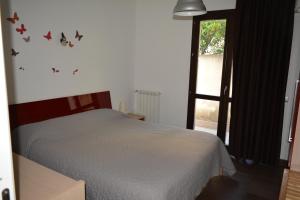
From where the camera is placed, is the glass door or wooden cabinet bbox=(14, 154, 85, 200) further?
the glass door

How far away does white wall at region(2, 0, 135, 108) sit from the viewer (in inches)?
106

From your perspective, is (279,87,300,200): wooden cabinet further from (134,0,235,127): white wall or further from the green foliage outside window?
(134,0,235,127): white wall

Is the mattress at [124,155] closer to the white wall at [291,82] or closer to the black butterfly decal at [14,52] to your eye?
the black butterfly decal at [14,52]

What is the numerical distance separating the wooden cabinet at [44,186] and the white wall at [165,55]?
9.28 ft

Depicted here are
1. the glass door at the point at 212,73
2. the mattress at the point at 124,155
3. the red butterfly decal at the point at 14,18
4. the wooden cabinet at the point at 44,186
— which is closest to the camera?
the wooden cabinet at the point at 44,186

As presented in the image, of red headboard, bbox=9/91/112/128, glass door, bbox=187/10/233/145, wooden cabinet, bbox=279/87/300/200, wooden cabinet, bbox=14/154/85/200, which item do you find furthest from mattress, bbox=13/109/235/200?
glass door, bbox=187/10/233/145

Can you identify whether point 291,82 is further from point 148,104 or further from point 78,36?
point 78,36

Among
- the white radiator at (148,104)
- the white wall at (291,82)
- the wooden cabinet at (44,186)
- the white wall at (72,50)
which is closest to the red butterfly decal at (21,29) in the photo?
the white wall at (72,50)

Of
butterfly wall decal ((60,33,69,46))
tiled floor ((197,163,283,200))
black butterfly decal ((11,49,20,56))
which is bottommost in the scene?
tiled floor ((197,163,283,200))

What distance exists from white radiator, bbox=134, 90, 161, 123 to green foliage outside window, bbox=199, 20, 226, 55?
1.09m

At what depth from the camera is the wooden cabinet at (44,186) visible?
1.28 metres

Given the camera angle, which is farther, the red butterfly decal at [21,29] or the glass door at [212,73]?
the glass door at [212,73]

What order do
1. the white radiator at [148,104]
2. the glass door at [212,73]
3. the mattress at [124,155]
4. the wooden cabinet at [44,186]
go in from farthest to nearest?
1. the white radiator at [148,104]
2. the glass door at [212,73]
3. the mattress at [124,155]
4. the wooden cabinet at [44,186]

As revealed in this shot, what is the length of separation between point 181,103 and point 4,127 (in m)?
3.43
